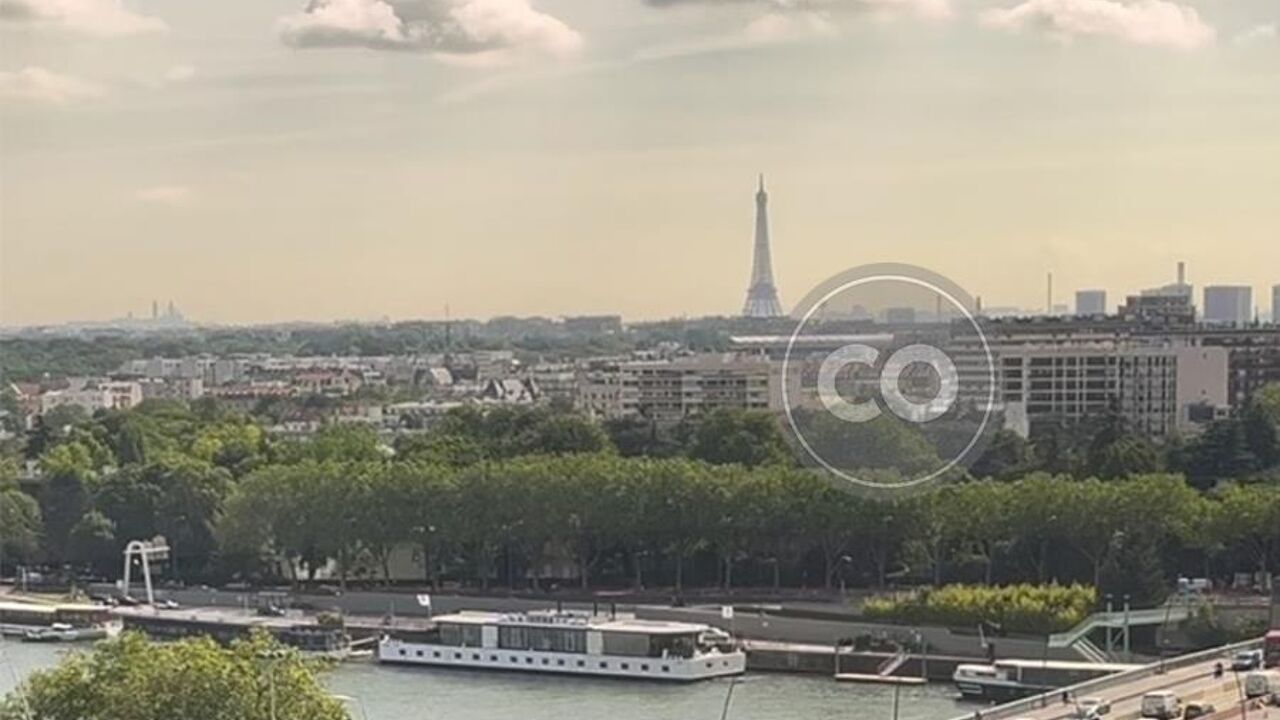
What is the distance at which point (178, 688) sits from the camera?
20.6 feet

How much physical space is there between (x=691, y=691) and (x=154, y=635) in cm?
334

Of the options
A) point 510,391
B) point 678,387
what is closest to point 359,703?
point 678,387

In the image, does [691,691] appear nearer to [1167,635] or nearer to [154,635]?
[1167,635]

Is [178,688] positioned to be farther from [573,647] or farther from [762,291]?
[762,291]

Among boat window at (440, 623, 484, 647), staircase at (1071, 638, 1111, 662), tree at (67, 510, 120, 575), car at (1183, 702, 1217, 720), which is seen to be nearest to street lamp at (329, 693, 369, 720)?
boat window at (440, 623, 484, 647)

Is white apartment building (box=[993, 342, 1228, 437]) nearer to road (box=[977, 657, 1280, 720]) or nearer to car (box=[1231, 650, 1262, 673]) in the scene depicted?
car (box=[1231, 650, 1262, 673])

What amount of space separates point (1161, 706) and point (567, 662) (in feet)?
13.8

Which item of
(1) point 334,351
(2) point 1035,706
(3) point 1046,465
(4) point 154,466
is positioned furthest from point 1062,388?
(1) point 334,351

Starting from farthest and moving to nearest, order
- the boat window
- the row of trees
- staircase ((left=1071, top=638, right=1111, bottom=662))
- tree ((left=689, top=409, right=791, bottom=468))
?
tree ((left=689, top=409, right=791, bottom=468)) < the row of trees < the boat window < staircase ((left=1071, top=638, right=1111, bottom=662))

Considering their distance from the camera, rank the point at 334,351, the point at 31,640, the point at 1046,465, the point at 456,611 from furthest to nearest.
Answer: the point at 334,351
the point at 1046,465
the point at 456,611
the point at 31,640

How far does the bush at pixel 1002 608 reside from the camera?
11578 mm

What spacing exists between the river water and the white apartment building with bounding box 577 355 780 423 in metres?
7.45

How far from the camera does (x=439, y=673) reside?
11.7 m

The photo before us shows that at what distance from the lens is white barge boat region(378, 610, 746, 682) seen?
1127 cm
